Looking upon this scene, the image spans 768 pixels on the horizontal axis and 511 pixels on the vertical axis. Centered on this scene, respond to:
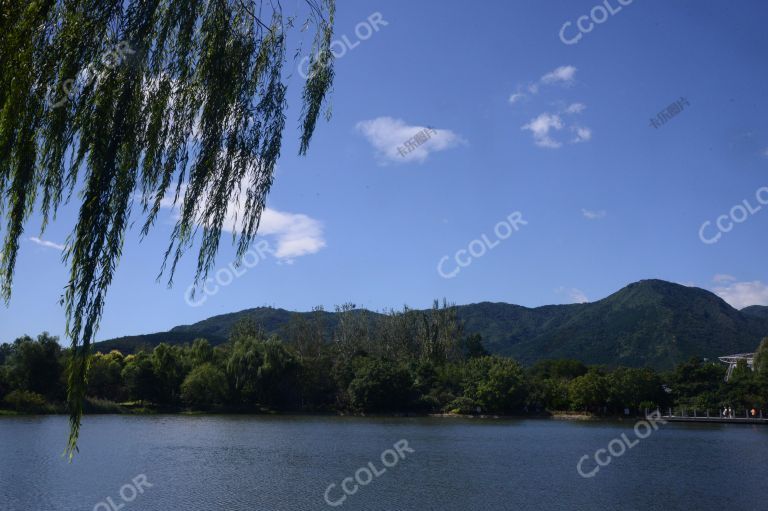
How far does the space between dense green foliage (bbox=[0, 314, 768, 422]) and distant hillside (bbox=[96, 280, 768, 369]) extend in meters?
38.3

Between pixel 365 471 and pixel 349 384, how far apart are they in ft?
115

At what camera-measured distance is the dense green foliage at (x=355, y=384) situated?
5147 centimetres

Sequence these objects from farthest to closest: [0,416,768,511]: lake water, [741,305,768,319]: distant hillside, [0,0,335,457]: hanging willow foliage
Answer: [741,305,768,319]: distant hillside, [0,416,768,511]: lake water, [0,0,335,457]: hanging willow foliage

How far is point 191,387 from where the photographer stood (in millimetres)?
52500

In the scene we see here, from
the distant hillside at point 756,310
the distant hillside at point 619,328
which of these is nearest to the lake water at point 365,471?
the distant hillside at point 619,328

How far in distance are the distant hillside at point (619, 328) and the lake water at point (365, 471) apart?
65.2m

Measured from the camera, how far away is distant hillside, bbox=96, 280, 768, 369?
370 feet

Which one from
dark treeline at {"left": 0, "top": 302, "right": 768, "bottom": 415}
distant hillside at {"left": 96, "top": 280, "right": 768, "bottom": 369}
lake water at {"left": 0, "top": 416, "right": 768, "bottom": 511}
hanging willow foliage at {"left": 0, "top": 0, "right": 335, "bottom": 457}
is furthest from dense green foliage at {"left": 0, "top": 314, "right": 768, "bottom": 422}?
hanging willow foliage at {"left": 0, "top": 0, "right": 335, "bottom": 457}

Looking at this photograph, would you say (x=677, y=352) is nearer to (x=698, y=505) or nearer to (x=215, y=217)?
(x=698, y=505)

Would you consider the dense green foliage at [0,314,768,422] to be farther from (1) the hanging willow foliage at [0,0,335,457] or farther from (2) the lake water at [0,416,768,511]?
(1) the hanging willow foliage at [0,0,335,457]

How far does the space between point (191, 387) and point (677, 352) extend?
88.4 m

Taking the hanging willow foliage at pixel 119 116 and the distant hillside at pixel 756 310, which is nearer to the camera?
the hanging willow foliage at pixel 119 116

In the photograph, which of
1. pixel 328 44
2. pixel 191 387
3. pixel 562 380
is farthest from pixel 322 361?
pixel 328 44

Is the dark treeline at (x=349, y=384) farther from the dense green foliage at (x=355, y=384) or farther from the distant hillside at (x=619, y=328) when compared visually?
the distant hillside at (x=619, y=328)
